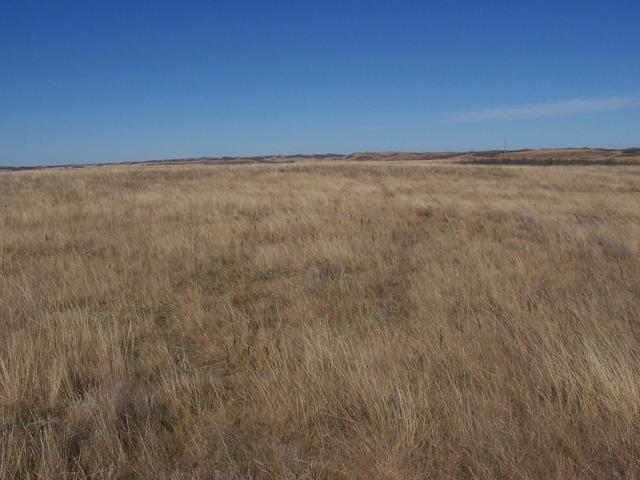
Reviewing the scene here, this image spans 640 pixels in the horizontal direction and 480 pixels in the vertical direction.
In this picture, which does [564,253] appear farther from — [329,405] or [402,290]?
[329,405]

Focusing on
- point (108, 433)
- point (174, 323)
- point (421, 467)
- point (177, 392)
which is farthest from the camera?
point (174, 323)

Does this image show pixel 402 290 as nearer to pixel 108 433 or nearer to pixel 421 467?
pixel 421 467

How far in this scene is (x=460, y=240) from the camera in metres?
6.93

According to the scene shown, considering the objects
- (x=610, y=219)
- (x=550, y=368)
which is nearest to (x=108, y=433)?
(x=550, y=368)

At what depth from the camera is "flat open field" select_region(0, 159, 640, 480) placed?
6.36 feet

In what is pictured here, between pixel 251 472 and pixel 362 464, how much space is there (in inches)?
21.5

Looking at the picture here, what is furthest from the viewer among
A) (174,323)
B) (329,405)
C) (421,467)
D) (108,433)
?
(174,323)

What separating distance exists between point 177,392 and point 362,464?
1.32m

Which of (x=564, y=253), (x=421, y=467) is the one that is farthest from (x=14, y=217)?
(x=564, y=253)

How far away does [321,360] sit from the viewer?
9.05 ft

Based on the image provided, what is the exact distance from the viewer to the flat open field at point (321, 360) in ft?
6.36

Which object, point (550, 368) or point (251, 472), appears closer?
point (251, 472)

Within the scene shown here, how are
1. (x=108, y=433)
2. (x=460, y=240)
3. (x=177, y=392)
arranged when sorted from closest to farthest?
(x=108, y=433) → (x=177, y=392) → (x=460, y=240)

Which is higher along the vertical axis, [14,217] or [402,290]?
[14,217]
